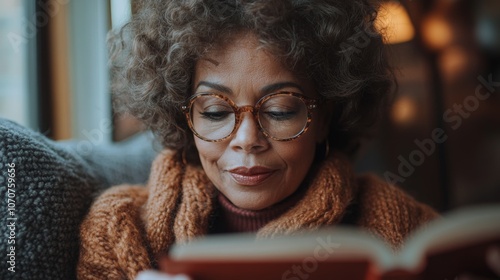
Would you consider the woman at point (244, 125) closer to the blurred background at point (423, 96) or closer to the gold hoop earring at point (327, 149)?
the gold hoop earring at point (327, 149)

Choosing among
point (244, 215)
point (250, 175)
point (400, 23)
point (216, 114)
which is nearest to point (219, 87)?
point (216, 114)

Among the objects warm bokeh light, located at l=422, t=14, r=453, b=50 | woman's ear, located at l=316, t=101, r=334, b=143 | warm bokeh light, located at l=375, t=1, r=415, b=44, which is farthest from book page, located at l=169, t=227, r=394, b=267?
warm bokeh light, located at l=422, t=14, r=453, b=50

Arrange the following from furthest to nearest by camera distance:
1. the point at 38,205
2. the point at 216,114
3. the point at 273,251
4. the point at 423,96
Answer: the point at 423,96, the point at 216,114, the point at 38,205, the point at 273,251

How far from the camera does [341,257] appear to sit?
2.57ft

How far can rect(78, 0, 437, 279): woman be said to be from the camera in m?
1.12

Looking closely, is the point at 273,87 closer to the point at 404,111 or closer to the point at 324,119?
the point at 324,119

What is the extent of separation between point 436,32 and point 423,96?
256mm

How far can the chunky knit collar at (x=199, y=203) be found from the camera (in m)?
1.17

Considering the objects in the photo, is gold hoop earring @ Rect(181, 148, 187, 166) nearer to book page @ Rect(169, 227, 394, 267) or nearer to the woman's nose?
the woman's nose

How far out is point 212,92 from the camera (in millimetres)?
1137

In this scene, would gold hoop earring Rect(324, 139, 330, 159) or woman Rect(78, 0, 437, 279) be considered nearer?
woman Rect(78, 0, 437, 279)

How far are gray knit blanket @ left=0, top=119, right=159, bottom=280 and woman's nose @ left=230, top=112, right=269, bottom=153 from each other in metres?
0.36

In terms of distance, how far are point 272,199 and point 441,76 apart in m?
1.13

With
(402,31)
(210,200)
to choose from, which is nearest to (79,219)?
(210,200)
